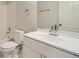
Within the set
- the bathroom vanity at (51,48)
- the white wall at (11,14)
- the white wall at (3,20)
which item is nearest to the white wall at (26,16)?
the white wall at (11,14)

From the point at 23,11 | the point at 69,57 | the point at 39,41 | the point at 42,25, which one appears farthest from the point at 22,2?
the point at 69,57

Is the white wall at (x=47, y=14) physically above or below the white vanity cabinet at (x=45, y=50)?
above

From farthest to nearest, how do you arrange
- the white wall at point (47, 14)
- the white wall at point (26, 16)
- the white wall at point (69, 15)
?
the white wall at point (26, 16) < the white wall at point (47, 14) < the white wall at point (69, 15)

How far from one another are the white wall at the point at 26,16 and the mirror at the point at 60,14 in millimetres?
174

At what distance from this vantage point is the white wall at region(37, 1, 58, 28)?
1.90 meters

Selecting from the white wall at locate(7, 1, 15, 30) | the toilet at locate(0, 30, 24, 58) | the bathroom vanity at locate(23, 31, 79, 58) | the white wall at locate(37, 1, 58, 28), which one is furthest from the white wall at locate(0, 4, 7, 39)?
the bathroom vanity at locate(23, 31, 79, 58)

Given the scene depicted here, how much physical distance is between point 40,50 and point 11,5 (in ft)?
7.45

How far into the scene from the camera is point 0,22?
10.1ft

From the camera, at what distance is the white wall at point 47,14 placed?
6.22 ft

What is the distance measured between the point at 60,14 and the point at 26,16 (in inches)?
44.9

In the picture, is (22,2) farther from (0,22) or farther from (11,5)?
(0,22)

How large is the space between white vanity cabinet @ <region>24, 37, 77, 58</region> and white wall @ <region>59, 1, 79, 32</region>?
0.63 metres

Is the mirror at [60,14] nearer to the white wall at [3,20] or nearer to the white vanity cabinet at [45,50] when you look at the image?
the white vanity cabinet at [45,50]

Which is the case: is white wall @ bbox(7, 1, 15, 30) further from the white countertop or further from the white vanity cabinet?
the white countertop
